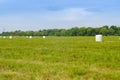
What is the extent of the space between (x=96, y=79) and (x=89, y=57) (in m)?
6.85

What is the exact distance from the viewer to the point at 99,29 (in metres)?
160

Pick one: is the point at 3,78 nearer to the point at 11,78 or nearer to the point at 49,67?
the point at 11,78

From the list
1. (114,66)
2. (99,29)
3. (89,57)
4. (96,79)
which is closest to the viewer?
(96,79)

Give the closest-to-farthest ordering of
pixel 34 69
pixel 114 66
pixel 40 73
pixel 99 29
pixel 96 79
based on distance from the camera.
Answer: pixel 96 79 < pixel 40 73 < pixel 34 69 < pixel 114 66 < pixel 99 29

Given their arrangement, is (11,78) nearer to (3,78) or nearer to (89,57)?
(3,78)

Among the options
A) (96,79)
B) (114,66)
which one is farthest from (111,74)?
A: (114,66)

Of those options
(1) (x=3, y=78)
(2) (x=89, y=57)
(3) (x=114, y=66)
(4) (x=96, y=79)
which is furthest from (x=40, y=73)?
(2) (x=89, y=57)

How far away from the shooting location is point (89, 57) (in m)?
18.0

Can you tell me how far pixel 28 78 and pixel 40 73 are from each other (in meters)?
0.91

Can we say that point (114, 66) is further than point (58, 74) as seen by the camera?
Yes

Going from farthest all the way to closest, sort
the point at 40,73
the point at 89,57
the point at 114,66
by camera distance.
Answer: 1. the point at 89,57
2. the point at 114,66
3. the point at 40,73

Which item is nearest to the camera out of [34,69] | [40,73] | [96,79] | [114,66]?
[96,79]

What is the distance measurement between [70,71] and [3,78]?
2.67 m

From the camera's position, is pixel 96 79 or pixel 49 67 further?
pixel 49 67
